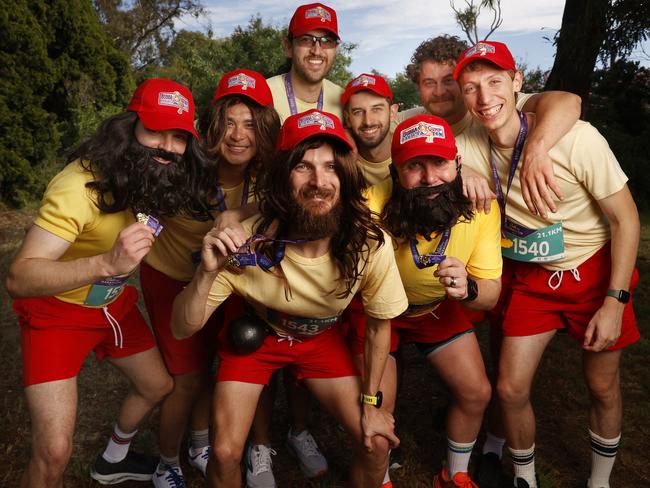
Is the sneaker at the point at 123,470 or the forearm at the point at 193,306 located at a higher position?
the forearm at the point at 193,306

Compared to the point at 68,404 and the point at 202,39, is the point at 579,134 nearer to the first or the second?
the point at 68,404

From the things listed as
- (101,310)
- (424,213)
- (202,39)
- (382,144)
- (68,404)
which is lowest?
(68,404)

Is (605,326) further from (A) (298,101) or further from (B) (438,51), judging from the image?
(A) (298,101)

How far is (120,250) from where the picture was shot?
8.72 feet

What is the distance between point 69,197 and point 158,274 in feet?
3.29

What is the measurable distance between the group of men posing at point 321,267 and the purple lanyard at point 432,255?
12 mm

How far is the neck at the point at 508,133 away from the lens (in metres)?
3.45

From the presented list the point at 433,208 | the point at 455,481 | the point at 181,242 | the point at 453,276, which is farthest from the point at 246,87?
the point at 455,481

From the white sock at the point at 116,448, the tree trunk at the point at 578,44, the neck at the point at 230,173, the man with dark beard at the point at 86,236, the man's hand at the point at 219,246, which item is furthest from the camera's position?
the tree trunk at the point at 578,44

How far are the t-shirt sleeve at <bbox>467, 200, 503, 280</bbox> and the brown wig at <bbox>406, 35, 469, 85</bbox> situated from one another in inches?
52.2

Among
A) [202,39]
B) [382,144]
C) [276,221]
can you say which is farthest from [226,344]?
[202,39]

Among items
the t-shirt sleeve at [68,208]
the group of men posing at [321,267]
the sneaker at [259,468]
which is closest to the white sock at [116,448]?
the group of men posing at [321,267]

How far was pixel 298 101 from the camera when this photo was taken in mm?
4469

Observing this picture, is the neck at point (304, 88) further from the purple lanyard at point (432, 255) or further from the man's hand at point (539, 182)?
the man's hand at point (539, 182)
